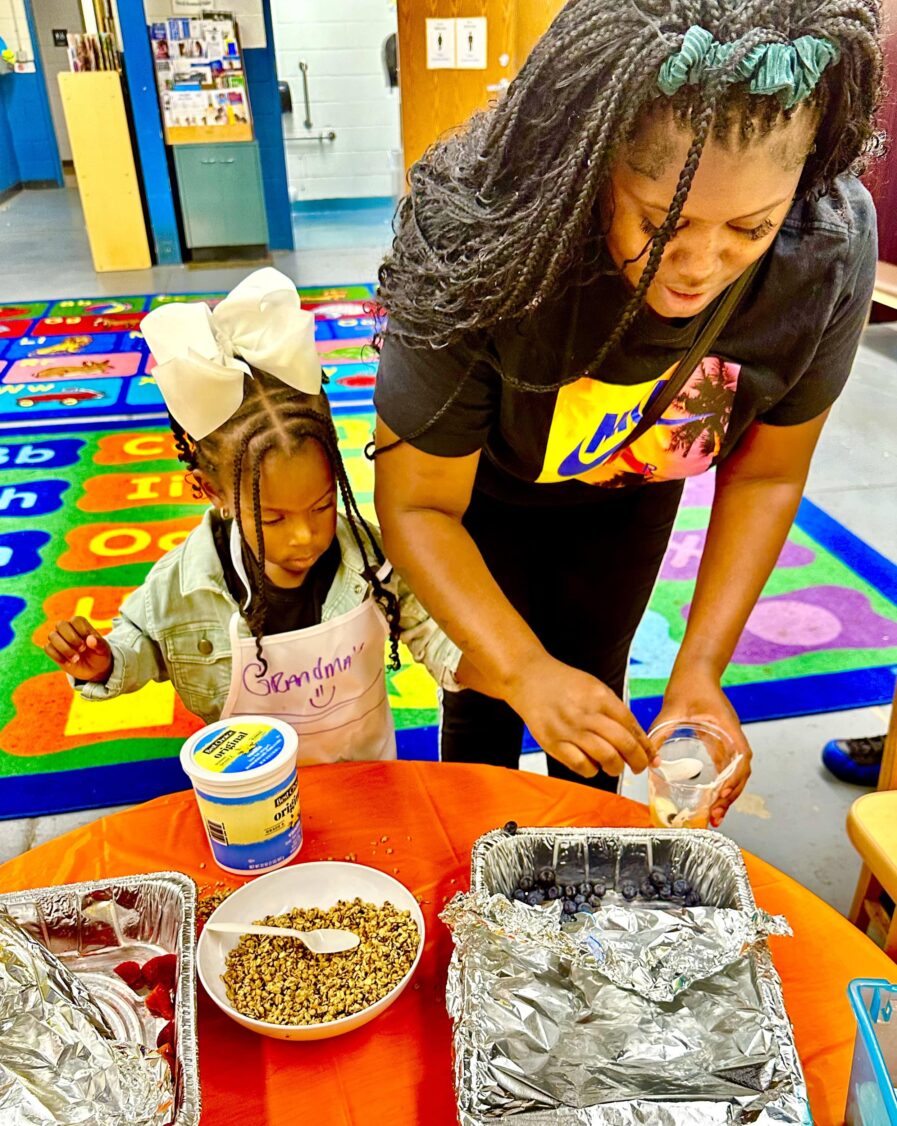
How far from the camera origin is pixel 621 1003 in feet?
2.78

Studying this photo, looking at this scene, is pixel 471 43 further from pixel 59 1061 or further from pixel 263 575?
pixel 59 1061

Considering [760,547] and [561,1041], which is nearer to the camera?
[561,1041]

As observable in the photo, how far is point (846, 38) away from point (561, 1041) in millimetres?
903

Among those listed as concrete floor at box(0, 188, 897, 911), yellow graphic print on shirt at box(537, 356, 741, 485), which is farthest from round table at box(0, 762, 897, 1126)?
concrete floor at box(0, 188, 897, 911)

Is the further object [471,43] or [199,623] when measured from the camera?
[471,43]

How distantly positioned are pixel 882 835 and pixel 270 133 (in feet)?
21.8

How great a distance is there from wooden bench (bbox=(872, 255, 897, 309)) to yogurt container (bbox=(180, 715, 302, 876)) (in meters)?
2.42

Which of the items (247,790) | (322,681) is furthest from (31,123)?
(247,790)

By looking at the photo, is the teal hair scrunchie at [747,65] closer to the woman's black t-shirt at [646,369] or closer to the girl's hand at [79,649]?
the woman's black t-shirt at [646,369]

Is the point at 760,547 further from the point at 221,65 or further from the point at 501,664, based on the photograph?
the point at 221,65

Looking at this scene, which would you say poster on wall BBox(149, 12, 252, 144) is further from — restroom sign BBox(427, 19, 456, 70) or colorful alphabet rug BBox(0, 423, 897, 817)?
colorful alphabet rug BBox(0, 423, 897, 817)

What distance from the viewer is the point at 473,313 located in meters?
0.98

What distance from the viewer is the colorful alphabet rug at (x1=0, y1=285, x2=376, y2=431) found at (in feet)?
13.6

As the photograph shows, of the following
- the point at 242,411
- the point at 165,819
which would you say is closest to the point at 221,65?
the point at 242,411
